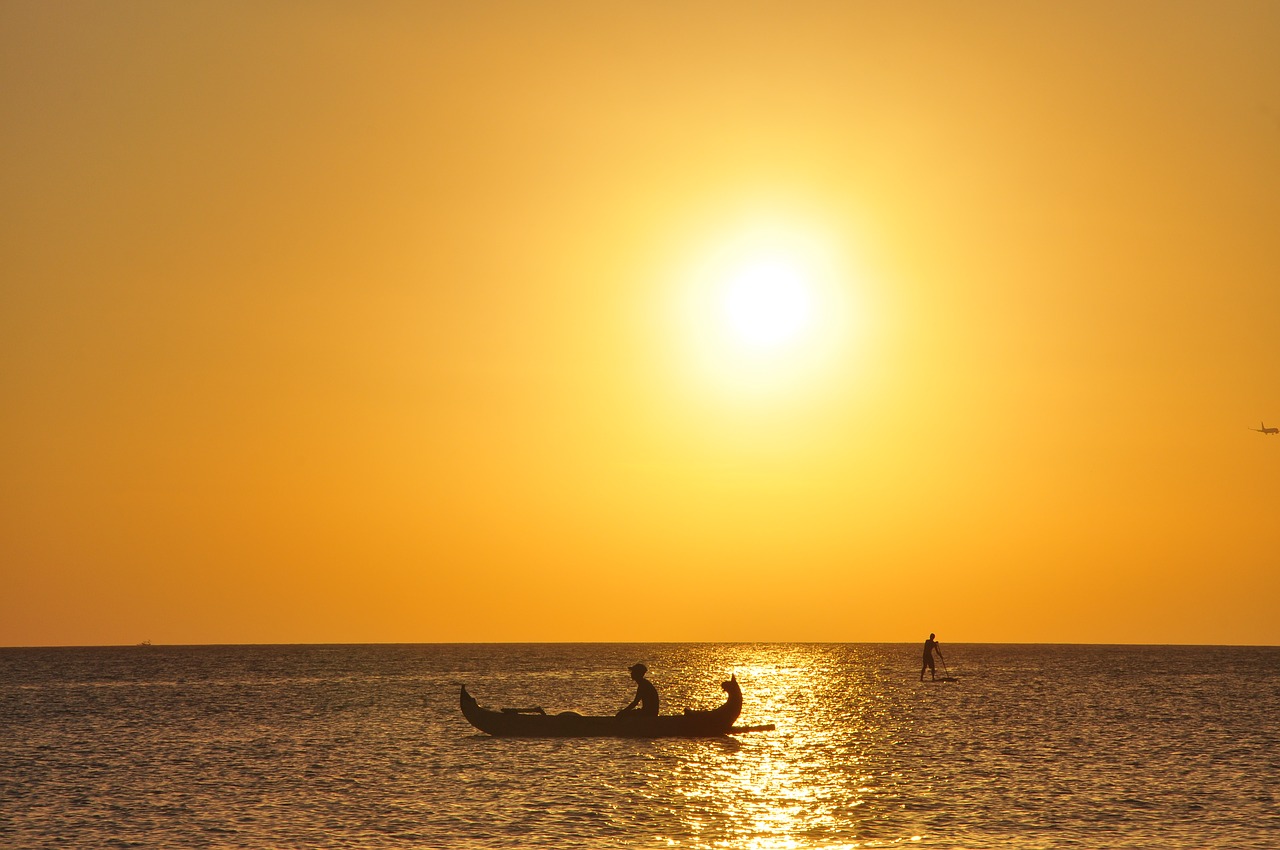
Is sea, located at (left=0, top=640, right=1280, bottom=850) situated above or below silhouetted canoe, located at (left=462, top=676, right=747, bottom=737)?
below

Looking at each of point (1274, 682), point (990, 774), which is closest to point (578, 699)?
point (990, 774)

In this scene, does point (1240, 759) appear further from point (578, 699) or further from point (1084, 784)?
point (578, 699)

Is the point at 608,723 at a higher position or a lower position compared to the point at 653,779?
higher

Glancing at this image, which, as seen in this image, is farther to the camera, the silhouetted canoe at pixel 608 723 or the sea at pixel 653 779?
the silhouetted canoe at pixel 608 723

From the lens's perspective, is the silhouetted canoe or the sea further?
the silhouetted canoe

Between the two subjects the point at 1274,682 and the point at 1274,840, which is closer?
the point at 1274,840

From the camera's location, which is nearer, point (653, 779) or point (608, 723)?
point (653, 779)

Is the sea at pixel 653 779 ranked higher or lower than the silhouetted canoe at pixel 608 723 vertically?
lower

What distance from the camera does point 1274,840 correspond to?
26984 mm

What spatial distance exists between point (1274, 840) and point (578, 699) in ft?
194

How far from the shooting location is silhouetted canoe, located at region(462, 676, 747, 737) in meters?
45.9

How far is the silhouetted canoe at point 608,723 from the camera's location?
45.9m

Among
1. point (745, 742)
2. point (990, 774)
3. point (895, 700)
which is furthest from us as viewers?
point (895, 700)

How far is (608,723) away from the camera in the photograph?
152 ft
